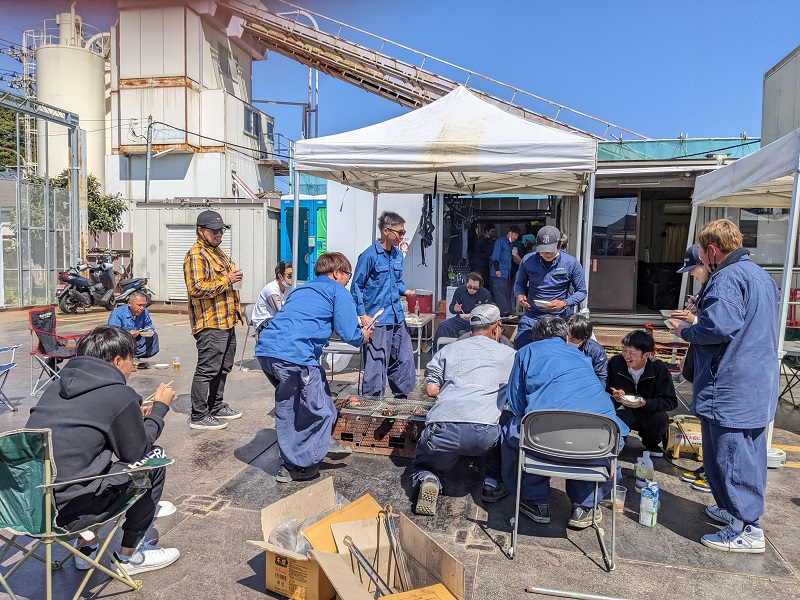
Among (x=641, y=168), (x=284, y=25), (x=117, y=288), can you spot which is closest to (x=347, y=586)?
(x=641, y=168)

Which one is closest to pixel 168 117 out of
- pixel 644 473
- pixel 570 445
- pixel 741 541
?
pixel 644 473

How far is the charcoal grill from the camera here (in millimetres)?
4637

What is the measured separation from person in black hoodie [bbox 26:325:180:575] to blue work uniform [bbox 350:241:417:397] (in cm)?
276

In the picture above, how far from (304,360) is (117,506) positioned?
5.09 ft

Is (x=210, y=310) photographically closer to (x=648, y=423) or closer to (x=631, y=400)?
(x=631, y=400)

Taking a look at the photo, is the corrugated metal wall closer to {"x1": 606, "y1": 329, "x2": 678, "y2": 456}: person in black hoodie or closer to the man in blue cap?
the man in blue cap

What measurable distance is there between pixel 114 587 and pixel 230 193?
20.5m

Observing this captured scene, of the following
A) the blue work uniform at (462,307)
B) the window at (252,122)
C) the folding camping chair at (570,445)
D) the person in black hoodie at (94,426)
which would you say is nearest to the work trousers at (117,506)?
the person in black hoodie at (94,426)

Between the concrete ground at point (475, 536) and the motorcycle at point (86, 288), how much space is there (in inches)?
411

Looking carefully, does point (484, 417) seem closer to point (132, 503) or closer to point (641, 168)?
point (132, 503)

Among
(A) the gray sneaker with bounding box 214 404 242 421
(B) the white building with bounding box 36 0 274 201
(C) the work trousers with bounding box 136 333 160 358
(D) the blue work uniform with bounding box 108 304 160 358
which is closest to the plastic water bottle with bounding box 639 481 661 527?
(A) the gray sneaker with bounding box 214 404 242 421

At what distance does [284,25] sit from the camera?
1953cm

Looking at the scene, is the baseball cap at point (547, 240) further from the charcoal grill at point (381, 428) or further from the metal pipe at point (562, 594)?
the metal pipe at point (562, 594)

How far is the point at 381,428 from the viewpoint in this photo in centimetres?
471
